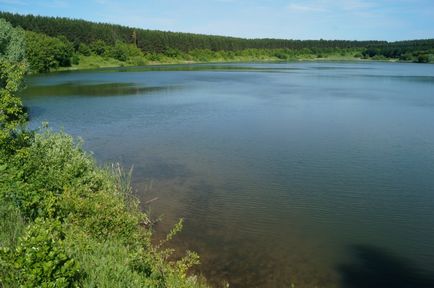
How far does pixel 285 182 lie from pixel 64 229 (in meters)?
13.0

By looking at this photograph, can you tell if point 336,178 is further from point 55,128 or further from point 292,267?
point 55,128

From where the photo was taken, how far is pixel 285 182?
20906mm

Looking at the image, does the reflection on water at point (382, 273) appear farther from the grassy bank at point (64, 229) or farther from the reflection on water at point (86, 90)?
the reflection on water at point (86, 90)

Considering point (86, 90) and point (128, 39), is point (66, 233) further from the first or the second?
point (128, 39)

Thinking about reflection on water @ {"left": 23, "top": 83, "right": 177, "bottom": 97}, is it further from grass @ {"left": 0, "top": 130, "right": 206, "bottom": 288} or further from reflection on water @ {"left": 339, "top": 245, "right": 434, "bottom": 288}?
reflection on water @ {"left": 339, "top": 245, "right": 434, "bottom": 288}

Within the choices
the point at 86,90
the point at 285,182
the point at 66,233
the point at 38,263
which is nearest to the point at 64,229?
the point at 66,233

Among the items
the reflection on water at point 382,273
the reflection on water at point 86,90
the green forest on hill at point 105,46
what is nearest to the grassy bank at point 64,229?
the reflection on water at point 382,273

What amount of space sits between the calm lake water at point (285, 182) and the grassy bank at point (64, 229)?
9.49 feet

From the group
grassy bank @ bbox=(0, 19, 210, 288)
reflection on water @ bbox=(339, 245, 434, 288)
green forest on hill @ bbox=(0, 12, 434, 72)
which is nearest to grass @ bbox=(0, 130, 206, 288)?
grassy bank @ bbox=(0, 19, 210, 288)

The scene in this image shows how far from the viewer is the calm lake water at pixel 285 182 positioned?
13719mm

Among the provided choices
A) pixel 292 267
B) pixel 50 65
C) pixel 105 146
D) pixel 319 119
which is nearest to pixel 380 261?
pixel 292 267

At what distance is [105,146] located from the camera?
2797 centimetres

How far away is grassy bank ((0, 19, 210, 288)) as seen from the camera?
7012 millimetres

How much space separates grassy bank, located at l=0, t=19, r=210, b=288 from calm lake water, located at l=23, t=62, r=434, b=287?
2.89 metres
